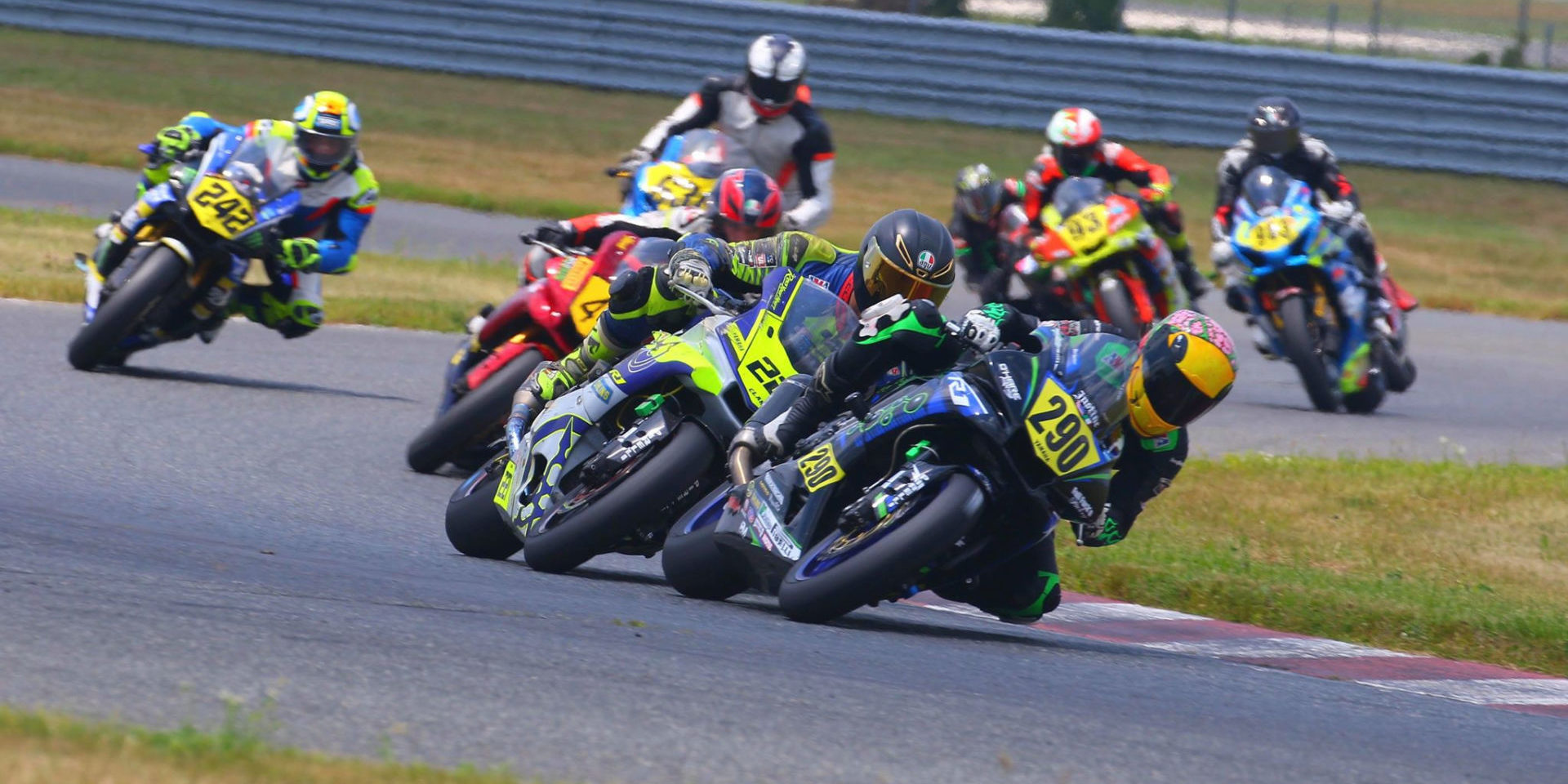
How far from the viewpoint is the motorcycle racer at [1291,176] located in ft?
43.6

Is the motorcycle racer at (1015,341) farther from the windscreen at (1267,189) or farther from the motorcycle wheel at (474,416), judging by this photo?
the windscreen at (1267,189)

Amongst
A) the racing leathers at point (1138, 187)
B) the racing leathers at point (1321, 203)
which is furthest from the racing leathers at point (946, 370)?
the racing leathers at point (1138, 187)

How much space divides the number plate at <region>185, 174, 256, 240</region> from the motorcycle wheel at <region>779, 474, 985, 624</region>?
17.0 ft

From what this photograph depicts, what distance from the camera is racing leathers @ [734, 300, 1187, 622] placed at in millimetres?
5922

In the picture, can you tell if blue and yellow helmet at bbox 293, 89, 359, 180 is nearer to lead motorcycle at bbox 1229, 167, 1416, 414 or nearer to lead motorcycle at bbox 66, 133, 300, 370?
lead motorcycle at bbox 66, 133, 300, 370

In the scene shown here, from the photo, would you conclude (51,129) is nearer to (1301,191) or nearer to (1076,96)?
(1076,96)

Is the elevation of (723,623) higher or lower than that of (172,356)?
→ higher

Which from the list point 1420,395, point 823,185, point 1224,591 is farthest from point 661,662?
point 1420,395

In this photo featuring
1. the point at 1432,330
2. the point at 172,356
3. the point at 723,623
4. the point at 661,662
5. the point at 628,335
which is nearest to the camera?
the point at 661,662

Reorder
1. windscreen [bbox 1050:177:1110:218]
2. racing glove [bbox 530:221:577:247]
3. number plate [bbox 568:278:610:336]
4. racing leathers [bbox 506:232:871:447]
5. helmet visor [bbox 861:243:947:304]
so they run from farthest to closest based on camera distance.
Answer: windscreen [bbox 1050:177:1110:218] → racing glove [bbox 530:221:577:247] → number plate [bbox 568:278:610:336] → racing leathers [bbox 506:232:871:447] → helmet visor [bbox 861:243:947:304]

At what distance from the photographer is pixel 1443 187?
25094 mm

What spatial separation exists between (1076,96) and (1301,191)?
11853mm

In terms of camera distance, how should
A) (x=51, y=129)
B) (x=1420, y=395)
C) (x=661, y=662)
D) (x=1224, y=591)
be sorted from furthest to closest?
(x=51, y=129) → (x=1420, y=395) → (x=1224, y=591) → (x=661, y=662)

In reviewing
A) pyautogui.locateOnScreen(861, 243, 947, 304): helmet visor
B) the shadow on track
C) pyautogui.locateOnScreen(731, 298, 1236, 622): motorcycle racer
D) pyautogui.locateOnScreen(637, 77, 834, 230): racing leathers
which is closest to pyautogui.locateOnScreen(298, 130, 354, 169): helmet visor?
the shadow on track
